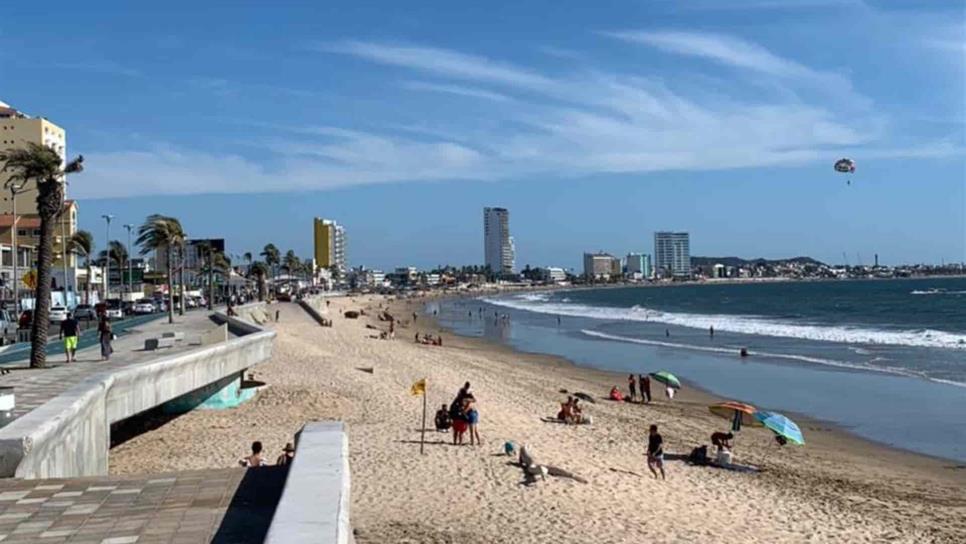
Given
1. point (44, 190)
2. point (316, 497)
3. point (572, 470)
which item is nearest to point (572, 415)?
point (572, 470)

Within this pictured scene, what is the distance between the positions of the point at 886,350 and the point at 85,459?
43.1 meters

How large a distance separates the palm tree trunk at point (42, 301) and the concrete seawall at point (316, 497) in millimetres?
12455

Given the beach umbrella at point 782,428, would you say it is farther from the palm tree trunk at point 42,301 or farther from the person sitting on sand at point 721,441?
the palm tree trunk at point 42,301

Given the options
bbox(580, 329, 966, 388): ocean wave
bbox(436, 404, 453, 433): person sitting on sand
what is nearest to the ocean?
bbox(580, 329, 966, 388): ocean wave

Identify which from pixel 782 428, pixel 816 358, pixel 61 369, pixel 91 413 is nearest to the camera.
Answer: pixel 91 413

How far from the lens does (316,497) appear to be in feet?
15.4

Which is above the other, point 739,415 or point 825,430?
point 739,415

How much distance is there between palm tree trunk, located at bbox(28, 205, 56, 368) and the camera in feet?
56.0

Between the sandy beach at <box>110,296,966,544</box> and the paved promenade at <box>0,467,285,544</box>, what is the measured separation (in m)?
4.04

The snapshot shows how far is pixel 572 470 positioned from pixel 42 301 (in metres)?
10.8

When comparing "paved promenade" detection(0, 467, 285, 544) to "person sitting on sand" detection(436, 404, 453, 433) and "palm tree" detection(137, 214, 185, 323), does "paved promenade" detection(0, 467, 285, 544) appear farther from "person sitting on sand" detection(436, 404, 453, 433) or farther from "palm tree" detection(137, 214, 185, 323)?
"palm tree" detection(137, 214, 185, 323)

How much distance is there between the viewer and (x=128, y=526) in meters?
5.95

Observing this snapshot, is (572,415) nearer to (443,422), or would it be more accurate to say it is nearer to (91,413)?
(443,422)

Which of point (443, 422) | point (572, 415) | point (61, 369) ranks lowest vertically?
point (572, 415)
